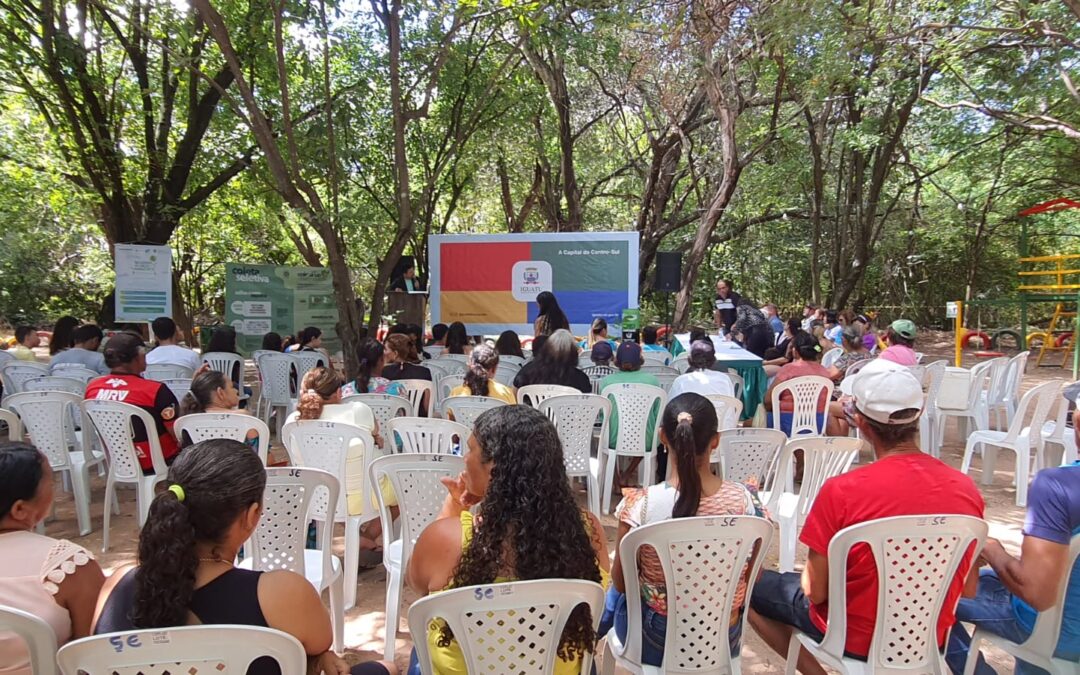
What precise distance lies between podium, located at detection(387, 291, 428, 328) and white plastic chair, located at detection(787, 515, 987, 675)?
38.5 ft

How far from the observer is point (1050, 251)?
1995cm

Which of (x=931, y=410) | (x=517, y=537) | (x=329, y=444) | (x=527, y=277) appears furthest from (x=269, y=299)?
(x=517, y=537)

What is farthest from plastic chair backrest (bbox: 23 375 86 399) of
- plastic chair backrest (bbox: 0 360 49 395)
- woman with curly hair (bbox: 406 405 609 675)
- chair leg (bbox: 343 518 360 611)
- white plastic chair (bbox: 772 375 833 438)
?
white plastic chair (bbox: 772 375 833 438)

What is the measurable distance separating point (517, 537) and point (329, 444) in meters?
1.98

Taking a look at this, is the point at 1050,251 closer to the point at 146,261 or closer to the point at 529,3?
the point at 529,3

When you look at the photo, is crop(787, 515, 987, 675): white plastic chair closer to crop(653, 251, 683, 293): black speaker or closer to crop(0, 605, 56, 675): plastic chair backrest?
crop(0, 605, 56, 675): plastic chair backrest

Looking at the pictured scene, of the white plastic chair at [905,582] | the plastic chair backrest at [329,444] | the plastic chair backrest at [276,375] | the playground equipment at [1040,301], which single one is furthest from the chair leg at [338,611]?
the playground equipment at [1040,301]

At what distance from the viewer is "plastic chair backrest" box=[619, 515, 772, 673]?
1.85 meters

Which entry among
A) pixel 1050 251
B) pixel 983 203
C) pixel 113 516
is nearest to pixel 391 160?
pixel 113 516

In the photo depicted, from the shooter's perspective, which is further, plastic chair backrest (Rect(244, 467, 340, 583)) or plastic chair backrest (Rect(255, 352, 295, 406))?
plastic chair backrest (Rect(255, 352, 295, 406))

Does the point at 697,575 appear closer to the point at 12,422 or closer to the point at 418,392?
the point at 418,392

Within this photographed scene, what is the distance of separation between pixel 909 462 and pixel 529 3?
563 centimetres

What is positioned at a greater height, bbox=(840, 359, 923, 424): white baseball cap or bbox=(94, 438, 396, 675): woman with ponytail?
bbox=(840, 359, 923, 424): white baseball cap

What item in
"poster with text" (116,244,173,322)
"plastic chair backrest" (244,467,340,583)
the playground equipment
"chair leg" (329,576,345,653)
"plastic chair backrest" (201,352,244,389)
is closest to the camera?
"plastic chair backrest" (244,467,340,583)
